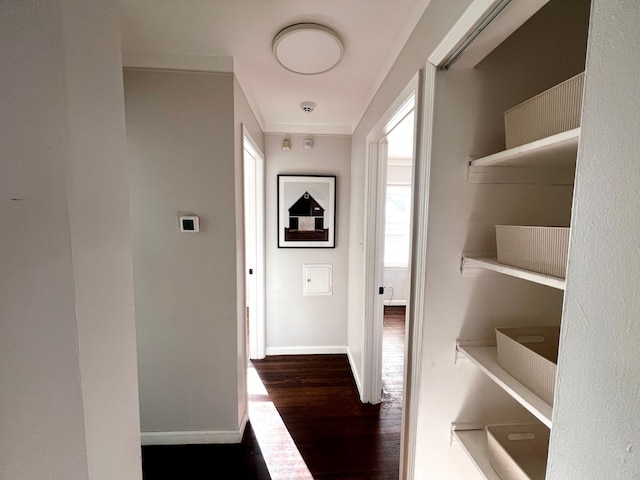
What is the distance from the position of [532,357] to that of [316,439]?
1.56 m

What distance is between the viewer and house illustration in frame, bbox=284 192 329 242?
2.61m

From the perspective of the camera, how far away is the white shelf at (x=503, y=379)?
69cm

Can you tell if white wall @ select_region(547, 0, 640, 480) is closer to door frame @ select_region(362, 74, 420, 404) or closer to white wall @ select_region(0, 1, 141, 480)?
white wall @ select_region(0, 1, 141, 480)

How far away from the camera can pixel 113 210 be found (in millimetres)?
602

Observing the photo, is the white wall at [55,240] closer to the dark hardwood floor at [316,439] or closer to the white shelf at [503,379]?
the white shelf at [503,379]

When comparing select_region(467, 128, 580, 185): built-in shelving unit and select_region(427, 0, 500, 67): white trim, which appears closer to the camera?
select_region(427, 0, 500, 67): white trim

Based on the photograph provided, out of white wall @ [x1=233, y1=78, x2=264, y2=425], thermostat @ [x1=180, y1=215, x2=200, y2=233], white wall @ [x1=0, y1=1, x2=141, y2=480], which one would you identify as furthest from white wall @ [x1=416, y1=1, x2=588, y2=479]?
thermostat @ [x1=180, y1=215, x2=200, y2=233]

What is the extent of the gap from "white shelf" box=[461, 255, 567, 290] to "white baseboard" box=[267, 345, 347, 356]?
6.97 feet

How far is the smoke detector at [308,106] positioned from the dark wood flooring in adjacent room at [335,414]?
7.79 feet

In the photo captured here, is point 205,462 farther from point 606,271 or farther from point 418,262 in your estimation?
point 606,271

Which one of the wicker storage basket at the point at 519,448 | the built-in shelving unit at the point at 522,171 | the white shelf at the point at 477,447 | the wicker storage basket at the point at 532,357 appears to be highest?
the built-in shelving unit at the point at 522,171

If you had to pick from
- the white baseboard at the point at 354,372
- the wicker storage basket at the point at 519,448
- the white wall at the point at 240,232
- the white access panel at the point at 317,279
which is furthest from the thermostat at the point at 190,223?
the white baseboard at the point at 354,372

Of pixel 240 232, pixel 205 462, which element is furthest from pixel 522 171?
pixel 205 462

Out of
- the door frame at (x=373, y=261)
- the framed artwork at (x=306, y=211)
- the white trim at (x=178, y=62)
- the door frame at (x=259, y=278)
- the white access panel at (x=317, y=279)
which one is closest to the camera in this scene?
the white trim at (x=178, y=62)
